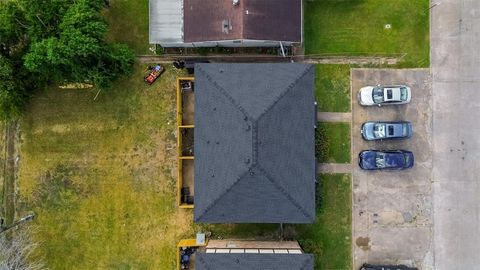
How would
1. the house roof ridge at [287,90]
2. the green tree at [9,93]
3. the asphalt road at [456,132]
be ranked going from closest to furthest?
the house roof ridge at [287,90] < the green tree at [9,93] < the asphalt road at [456,132]

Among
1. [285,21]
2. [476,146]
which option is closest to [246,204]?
[285,21]

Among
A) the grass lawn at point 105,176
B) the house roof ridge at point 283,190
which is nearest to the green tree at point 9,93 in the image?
the grass lawn at point 105,176

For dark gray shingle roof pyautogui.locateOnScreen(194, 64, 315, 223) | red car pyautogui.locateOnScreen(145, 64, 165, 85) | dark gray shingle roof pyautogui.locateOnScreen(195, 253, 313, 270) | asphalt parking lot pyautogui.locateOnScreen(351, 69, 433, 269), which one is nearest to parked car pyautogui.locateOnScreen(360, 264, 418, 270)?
asphalt parking lot pyautogui.locateOnScreen(351, 69, 433, 269)

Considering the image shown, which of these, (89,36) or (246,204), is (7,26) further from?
(246,204)

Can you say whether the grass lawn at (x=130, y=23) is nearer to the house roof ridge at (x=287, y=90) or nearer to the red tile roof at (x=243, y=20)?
the red tile roof at (x=243, y=20)

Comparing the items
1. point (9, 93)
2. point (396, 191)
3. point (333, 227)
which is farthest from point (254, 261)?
point (9, 93)

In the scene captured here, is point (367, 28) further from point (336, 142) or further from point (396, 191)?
point (396, 191)

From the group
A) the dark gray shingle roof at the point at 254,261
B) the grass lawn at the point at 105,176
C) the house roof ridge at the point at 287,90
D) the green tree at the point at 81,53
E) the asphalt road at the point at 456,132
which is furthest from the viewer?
the grass lawn at the point at 105,176
